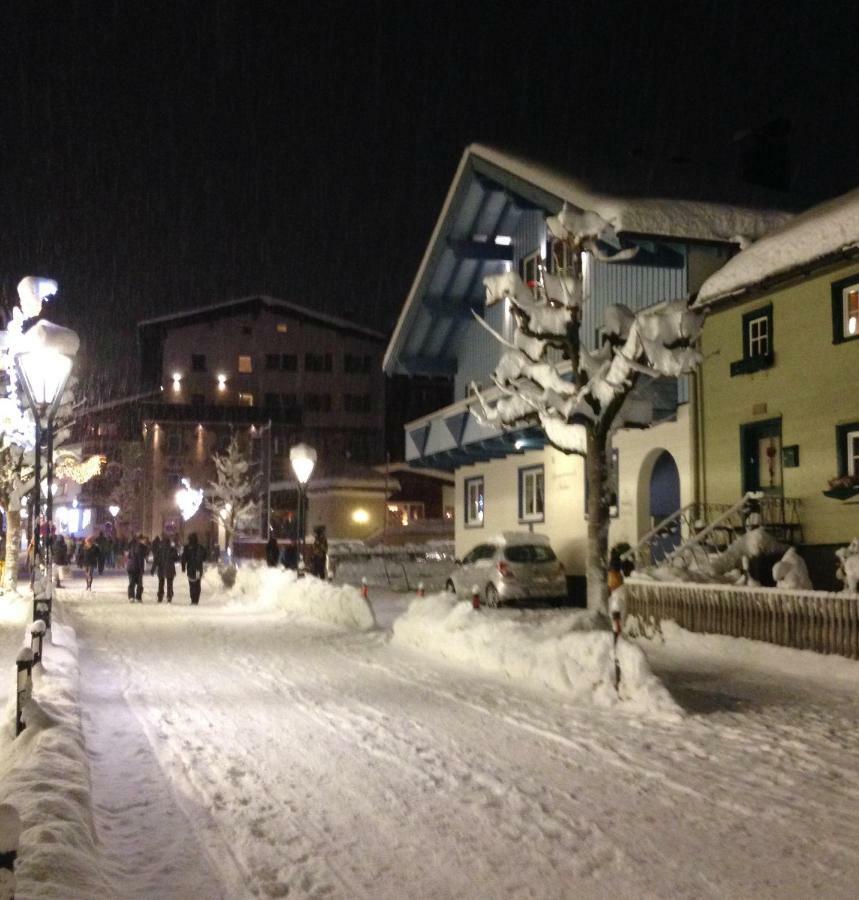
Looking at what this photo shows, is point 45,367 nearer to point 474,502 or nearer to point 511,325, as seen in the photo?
point 511,325

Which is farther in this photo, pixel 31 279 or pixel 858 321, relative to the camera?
pixel 31 279

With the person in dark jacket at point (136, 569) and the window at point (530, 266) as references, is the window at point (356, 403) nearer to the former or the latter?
the person in dark jacket at point (136, 569)

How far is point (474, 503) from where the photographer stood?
33375mm

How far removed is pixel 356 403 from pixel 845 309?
56.7 meters

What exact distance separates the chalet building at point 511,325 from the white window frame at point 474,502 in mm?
63

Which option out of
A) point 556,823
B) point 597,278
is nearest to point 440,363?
point 597,278

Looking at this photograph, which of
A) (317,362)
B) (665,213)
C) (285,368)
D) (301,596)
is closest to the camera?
(665,213)

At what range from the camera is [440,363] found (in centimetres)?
3316

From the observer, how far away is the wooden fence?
42.9 feet

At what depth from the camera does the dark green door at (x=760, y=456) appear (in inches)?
809

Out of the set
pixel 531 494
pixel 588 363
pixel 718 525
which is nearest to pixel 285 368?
pixel 531 494

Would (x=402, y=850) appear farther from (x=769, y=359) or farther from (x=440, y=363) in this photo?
(x=440, y=363)

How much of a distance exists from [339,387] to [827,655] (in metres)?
62.0

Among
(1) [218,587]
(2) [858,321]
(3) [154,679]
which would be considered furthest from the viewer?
(1) [218,587]
